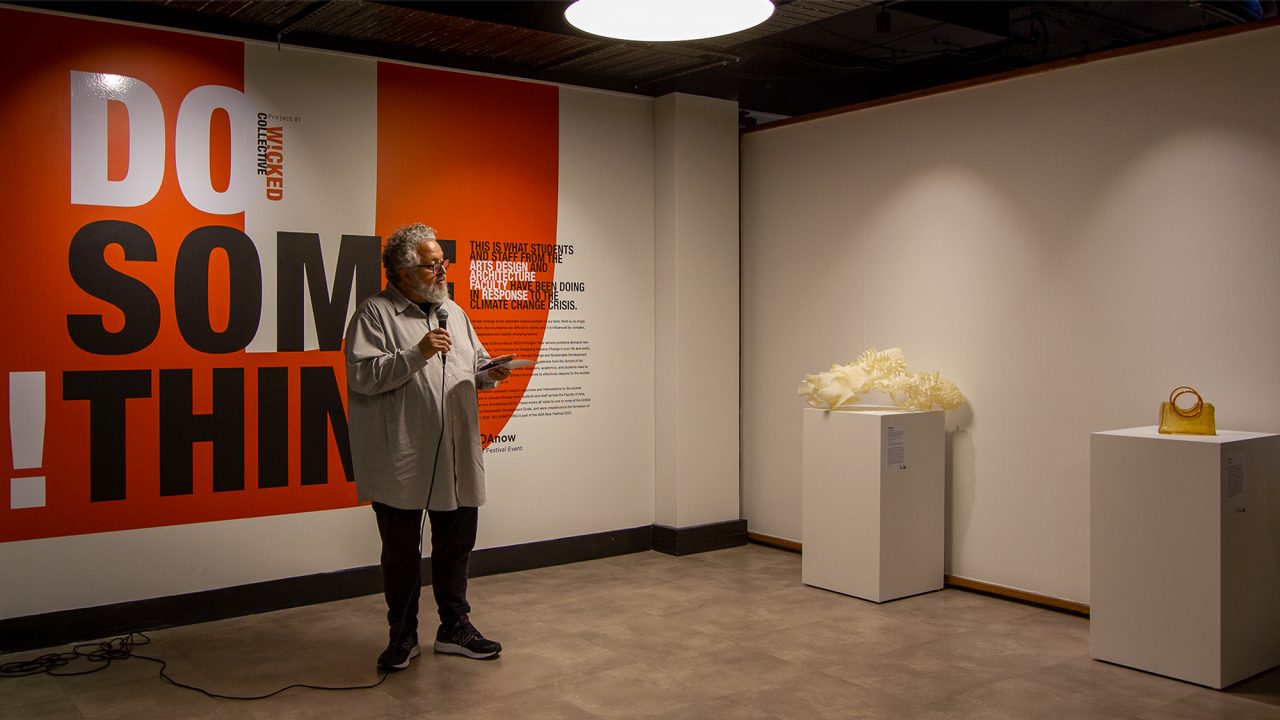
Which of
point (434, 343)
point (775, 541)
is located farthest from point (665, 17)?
point (775, 541)

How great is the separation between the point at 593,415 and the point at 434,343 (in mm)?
2412

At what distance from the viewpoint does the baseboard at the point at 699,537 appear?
608 centimetres

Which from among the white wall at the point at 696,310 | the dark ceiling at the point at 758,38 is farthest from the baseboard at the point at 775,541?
the dark ceiling at the point at 758,38

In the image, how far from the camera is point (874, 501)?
492cm

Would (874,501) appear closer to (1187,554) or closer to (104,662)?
(1187,554)

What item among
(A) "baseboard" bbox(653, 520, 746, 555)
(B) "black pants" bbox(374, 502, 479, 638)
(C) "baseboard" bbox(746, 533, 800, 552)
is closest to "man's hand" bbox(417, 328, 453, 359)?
(B) "black pants" bbox(374, 502, 479, 638)

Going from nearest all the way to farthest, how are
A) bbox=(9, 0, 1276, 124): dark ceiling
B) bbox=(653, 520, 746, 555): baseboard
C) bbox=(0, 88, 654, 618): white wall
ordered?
bbox=(9, 0, 1276, 124): dark ceiling, bbox=(0, 88, 654, 618): white wall, bbox=(653, 520, 746, 555): baseboard

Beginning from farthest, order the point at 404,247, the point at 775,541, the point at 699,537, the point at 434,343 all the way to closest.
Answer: the point at 775,541 < the point at 699,537 < the point at 404,247 < the point at 434,343

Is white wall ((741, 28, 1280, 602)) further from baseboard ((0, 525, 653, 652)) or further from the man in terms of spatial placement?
the man

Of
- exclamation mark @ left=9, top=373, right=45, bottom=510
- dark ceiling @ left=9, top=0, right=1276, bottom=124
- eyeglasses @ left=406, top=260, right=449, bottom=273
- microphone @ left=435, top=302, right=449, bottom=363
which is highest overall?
dark ceiling @ left=9, top=0, right=1276, bottom=124

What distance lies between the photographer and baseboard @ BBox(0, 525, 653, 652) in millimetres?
4254

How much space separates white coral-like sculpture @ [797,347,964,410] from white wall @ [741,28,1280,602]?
0.74 feet

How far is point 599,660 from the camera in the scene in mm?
4086

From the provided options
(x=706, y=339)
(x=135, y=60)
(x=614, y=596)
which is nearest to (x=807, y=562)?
(x=614, y=596)
